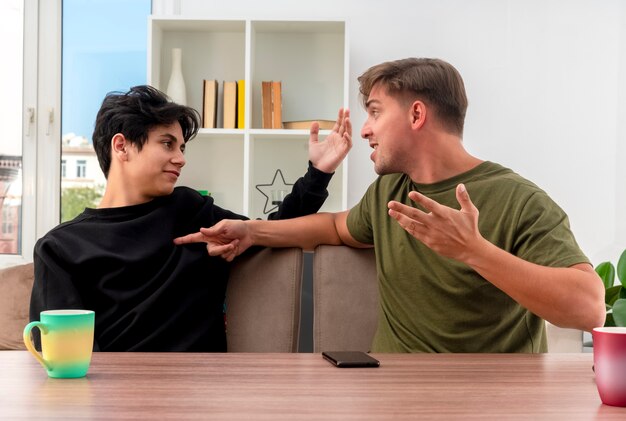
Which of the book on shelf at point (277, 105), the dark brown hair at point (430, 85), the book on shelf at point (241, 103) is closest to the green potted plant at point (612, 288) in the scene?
the dark brown hair at point (430, 85)

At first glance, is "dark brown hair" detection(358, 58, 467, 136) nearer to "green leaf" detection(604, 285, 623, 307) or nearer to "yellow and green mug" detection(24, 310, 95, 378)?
"yellow and green mug" detection(24, 310, 95, 378)

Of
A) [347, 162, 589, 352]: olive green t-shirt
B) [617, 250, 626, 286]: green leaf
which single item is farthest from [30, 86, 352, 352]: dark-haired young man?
[617, 250, 626, 286]: green leaf

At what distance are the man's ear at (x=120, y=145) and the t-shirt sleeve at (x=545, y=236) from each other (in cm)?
109

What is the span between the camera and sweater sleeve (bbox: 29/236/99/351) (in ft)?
6.03

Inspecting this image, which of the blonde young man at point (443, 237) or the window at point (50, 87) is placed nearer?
the blonde young man at point (443, 237)

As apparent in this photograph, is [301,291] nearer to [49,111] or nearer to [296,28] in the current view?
[296,28]

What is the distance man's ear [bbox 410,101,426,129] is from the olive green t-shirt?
0.65 feet

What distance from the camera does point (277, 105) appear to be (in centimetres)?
390

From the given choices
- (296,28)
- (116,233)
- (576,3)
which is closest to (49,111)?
(296,28)

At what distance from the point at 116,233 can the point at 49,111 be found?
2.48m

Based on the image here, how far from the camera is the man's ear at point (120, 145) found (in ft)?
7.11

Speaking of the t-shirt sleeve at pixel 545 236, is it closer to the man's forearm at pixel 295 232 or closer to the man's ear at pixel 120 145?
the man's forearm at pixel 295 232

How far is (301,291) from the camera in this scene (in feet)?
6.57

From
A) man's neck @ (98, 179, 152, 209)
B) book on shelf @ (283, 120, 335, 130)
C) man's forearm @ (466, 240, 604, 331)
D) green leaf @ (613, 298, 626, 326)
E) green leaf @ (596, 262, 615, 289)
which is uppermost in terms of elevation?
book on shelf @ (283, 120, 335, 130)
